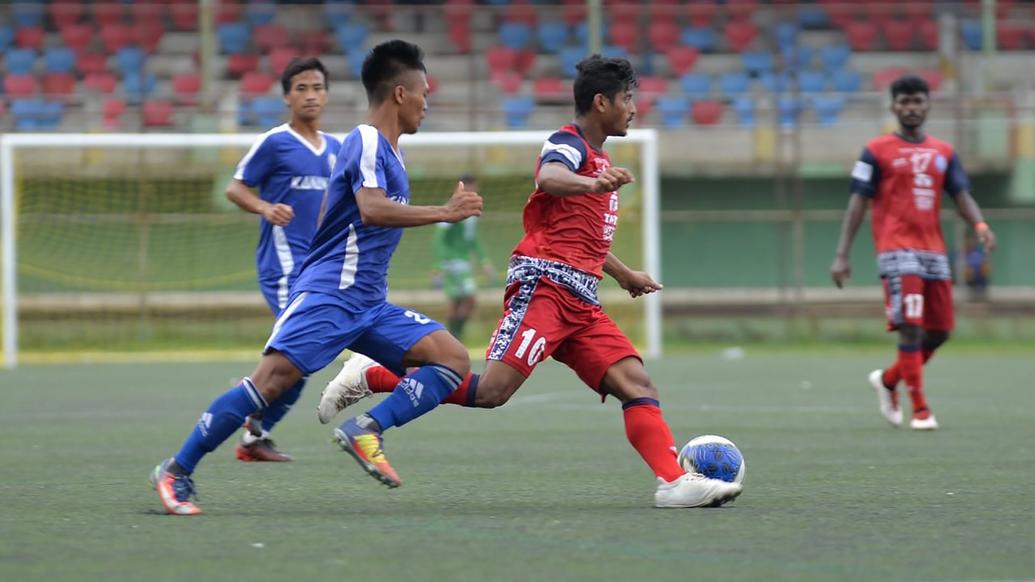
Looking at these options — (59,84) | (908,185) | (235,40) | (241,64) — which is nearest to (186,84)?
(241,64)

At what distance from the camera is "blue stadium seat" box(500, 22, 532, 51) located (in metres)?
23.4

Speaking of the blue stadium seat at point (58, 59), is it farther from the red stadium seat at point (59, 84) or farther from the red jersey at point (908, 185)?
the red jersey at point (908, 185)

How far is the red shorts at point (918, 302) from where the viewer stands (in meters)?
9.45

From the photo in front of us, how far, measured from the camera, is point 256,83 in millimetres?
22984

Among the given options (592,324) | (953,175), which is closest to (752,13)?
(953,175)

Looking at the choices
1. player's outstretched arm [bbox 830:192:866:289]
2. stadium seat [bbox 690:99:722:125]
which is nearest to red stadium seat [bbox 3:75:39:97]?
stadium seat [bbox 690:99:722:125]

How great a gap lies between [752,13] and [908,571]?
20.6 meters

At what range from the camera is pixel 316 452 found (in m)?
8.52

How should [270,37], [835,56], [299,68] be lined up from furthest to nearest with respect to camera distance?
[835,56] → [270,37] → [299,68]

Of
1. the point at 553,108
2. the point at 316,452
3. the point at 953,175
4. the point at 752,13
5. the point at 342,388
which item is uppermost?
the point at 752,13

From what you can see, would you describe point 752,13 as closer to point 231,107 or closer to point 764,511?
point 231,107

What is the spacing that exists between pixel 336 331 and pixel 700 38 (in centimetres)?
1901

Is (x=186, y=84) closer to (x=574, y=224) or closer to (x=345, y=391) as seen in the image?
(x=345, y=391)

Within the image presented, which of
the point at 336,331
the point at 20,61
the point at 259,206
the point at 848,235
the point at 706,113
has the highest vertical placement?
the point at 20,61
